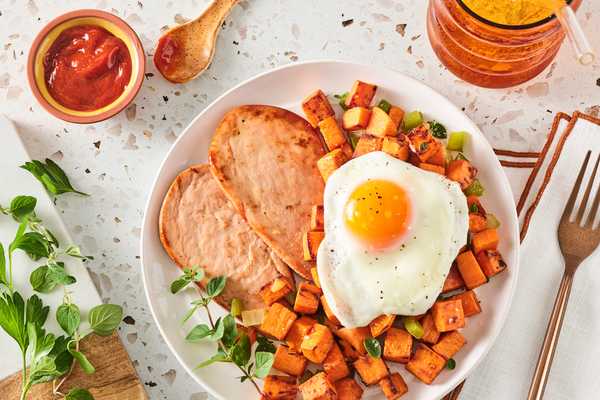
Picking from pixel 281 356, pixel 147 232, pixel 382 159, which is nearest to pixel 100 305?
pixel 147 232

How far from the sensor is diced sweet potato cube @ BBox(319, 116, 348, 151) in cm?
288

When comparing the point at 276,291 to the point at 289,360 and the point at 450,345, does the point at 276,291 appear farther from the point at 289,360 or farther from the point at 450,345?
the point at 450,345

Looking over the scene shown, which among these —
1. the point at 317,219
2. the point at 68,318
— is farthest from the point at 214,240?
the point at 68,318

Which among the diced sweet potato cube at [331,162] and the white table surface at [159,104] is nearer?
the diced sweet potato cube at [331,162]

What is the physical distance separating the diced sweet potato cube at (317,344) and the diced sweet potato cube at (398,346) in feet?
0.70

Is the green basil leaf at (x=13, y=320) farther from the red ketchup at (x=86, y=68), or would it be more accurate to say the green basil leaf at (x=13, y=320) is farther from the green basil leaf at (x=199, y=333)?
the red ketchup at (x=86, y=68)

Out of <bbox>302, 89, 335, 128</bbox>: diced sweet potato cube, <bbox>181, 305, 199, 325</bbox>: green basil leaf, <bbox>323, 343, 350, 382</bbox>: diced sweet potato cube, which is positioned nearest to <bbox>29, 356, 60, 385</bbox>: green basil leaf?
<bbox>181, 305, 199, 325</bbox>: green basil leaf

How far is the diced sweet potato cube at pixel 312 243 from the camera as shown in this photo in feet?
9.19

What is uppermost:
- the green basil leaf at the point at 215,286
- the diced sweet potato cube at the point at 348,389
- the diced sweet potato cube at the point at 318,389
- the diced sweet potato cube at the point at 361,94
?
the diced sweet potato cube at the point at 361,94

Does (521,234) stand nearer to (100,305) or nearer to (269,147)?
(269,147)

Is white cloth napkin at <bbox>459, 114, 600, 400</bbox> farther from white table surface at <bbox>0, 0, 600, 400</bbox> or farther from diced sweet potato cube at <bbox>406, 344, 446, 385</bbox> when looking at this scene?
white table surface at <bbox>0, 0, 600, 400</bbox>

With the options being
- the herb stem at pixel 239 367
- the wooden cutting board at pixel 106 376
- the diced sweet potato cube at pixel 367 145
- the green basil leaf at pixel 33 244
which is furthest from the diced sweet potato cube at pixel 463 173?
the green basil leaf at pixel 33 244

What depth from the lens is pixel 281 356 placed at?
280 cm

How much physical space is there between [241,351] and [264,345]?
0.38 feet
